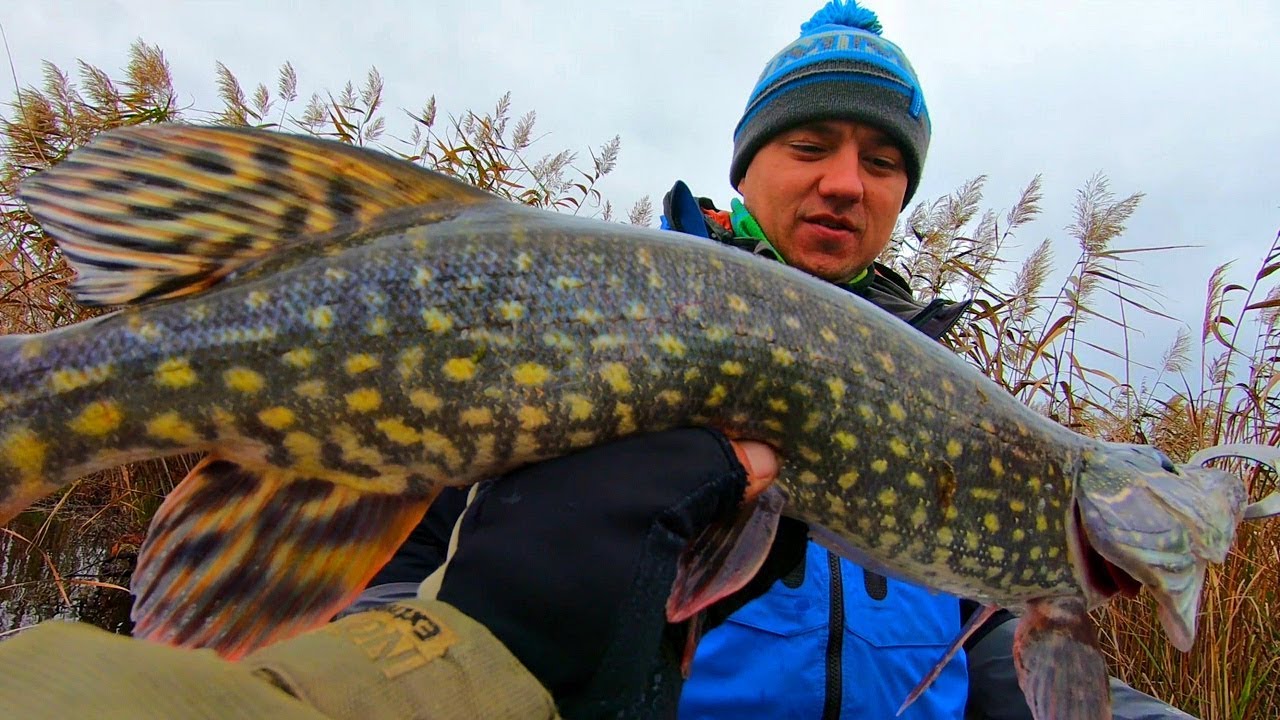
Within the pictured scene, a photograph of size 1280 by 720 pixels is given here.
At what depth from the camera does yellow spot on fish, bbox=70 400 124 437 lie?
897 mm

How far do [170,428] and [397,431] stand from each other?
10.5 inches

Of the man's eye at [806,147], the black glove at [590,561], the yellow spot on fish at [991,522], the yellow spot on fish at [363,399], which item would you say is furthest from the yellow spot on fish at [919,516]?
the man's eye at [806,147]

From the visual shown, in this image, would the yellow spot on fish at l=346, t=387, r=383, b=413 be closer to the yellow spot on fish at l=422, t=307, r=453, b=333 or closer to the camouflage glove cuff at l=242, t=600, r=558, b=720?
the yellow spot on fish at l=422, t=307, r=453, b=333

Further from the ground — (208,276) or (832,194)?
(832,194)

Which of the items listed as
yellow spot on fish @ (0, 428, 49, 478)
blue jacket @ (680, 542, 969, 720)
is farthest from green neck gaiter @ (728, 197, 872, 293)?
yellow spot on fish @ (0, 428, 49, 478)

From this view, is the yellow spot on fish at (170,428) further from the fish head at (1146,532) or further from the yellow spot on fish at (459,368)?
the fish head at (1146,532)

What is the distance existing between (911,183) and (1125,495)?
69.3 inches

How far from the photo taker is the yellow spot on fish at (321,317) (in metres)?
0.95

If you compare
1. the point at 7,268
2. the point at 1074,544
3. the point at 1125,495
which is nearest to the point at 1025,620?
the point at 1074,544

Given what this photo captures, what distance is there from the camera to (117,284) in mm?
958

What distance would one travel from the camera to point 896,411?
1.20 m

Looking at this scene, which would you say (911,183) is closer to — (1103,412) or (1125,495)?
(1103,412)

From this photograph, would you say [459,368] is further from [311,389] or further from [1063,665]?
[1063,665]

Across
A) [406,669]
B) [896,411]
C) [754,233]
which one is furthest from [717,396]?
[754,233]
